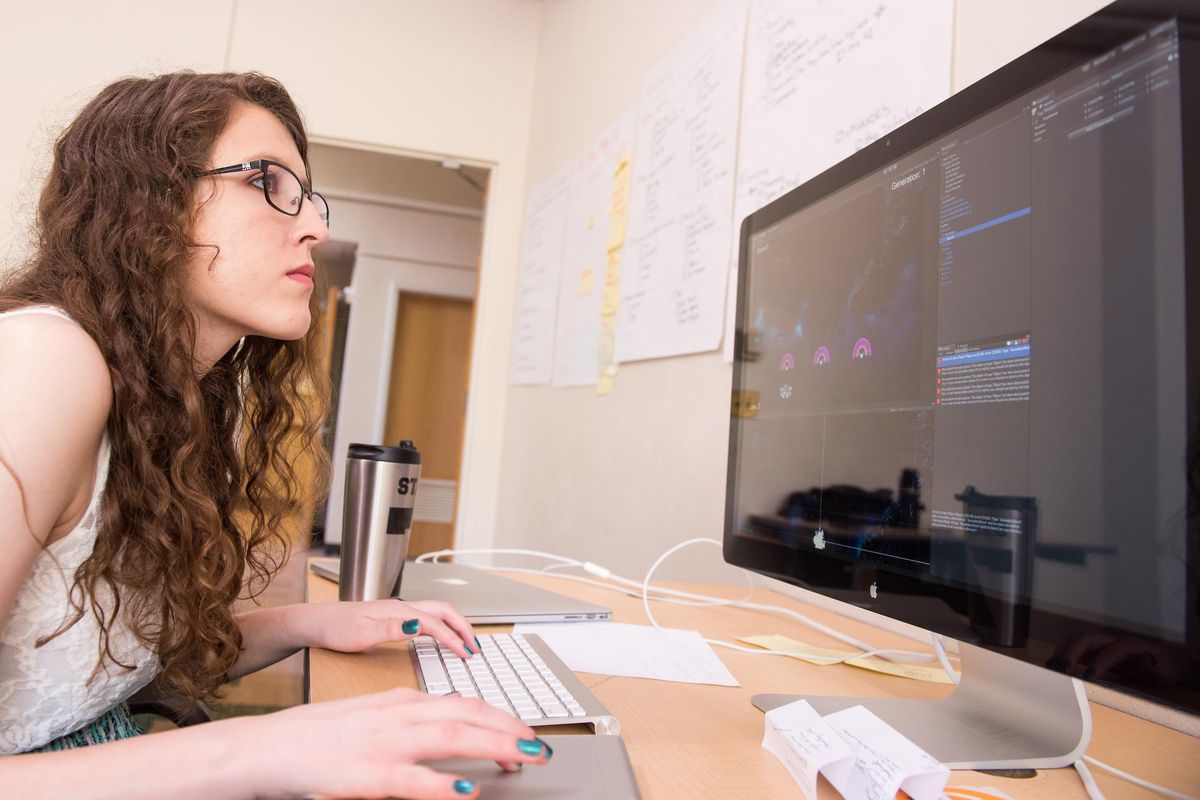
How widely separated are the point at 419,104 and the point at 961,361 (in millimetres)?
3018

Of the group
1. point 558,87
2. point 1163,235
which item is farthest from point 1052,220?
point 558,87

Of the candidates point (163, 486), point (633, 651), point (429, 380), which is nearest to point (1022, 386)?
point (633, 651)

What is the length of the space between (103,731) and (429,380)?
4949 mm

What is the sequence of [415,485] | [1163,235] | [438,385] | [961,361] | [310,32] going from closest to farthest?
1. [1163,235]
2. [961,361]
3. [415,485]
4. [310,32]
5. [438,385]

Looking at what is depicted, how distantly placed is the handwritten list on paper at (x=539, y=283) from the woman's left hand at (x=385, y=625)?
1.81 meters

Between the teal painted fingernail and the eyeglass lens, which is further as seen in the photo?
the eyeglass lens

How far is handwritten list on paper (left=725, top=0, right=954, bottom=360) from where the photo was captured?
1077 mm

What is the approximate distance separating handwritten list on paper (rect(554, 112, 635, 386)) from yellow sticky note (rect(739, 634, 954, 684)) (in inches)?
50.7

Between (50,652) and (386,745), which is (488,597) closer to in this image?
(50,652)

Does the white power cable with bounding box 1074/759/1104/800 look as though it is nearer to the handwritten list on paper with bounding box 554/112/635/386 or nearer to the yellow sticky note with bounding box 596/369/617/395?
the yellow sticky note with bounding box 596/369/617/395

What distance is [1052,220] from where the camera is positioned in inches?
19.0

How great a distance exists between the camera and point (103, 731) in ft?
2.55

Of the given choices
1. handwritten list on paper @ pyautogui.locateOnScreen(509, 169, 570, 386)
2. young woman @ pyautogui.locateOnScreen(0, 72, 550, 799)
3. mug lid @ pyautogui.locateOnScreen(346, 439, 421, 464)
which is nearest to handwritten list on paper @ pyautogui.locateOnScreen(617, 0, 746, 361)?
handwritten list on paper @ pyautogui.locateOnScreen(509, 169, 570, 386)

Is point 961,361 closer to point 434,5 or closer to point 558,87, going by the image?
point 558,87
